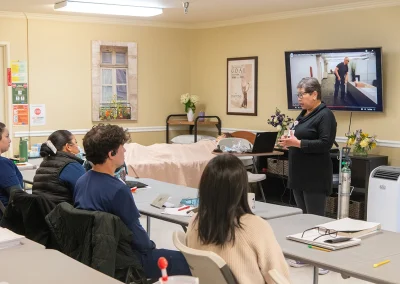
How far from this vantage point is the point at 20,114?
730cm

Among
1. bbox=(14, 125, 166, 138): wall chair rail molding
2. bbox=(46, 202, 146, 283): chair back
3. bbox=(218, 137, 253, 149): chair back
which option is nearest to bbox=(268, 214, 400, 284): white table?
bbox=(46, 202, 146, 283): chair back

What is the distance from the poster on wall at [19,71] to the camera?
23.7 feet

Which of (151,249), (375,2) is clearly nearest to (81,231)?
(151,249)

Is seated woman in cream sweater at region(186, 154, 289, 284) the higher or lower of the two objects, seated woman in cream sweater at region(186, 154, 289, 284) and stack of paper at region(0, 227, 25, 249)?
the higher

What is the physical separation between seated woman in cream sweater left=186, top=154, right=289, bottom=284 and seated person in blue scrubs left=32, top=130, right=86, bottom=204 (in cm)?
133

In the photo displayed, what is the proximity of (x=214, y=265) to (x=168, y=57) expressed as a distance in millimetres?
6490

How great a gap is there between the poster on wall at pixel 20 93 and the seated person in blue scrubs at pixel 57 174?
151 inches

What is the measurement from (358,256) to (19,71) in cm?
566

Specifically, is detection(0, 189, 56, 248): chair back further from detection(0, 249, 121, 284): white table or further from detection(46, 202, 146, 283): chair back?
detection(0, 249, 121, 284): white table

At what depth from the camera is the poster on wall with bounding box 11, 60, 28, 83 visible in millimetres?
7215

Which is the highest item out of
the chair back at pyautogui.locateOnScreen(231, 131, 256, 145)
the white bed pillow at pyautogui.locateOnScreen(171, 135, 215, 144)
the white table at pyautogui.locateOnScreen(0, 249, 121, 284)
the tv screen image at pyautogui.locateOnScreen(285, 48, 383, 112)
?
the tv screen image at pyautogui.locateOnScreen(285, 48, 383, 112)

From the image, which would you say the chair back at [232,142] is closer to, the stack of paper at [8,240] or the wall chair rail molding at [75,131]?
the wall chair rail molding at [75,131]

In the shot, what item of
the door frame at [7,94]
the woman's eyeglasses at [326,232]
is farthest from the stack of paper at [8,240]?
the door frame at [7,94]

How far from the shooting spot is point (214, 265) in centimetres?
215
